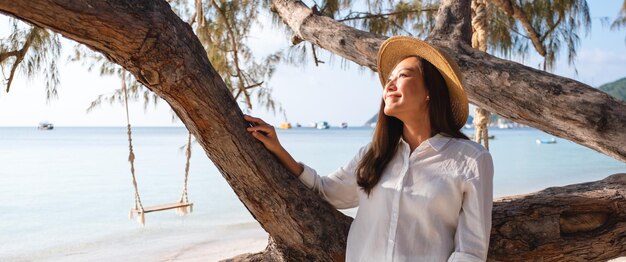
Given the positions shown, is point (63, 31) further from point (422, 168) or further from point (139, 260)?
point (139, 260)

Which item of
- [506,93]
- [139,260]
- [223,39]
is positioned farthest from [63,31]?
[139,260]

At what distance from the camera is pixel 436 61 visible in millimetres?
1423

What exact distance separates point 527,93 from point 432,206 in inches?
36.7

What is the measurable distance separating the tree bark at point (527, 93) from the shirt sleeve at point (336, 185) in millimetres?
787

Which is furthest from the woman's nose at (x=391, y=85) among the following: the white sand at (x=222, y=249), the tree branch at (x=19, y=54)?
the white sand at (x=222, y=249)

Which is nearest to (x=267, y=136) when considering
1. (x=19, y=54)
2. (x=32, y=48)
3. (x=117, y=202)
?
(x=19, y=54)

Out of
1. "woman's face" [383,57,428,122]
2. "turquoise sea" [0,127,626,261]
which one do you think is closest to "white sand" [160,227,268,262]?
"turquoise sea" [0,127,626,261]

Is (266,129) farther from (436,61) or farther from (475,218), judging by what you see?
(475,218)

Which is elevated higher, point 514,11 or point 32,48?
point 514,11

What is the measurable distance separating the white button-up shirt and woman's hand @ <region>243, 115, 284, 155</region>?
0.30 meters

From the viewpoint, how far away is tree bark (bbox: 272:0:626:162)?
77.3 inches

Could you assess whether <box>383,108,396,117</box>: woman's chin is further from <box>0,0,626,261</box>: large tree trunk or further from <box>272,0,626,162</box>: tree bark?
<box>272,0,626,162</box>: tree bark

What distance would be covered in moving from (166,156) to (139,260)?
1535cm

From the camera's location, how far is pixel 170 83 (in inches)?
56.2
